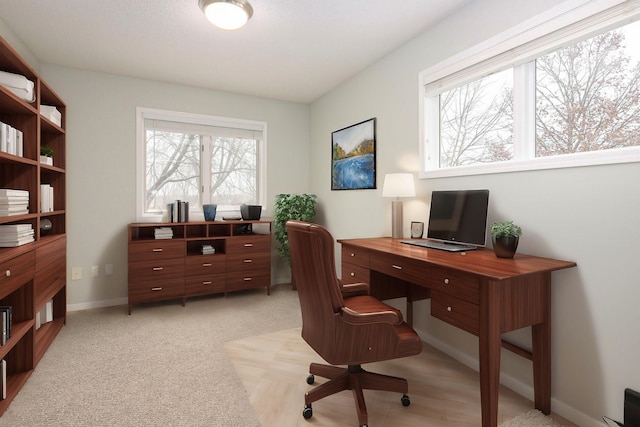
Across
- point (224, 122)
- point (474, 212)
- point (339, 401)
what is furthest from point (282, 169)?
point (339, 401)

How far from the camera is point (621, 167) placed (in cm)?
158

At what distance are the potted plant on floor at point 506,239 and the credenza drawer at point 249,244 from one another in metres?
2.78

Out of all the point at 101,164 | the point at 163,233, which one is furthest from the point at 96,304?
the point at 101,164

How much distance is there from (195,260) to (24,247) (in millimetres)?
1653

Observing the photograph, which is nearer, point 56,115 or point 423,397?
point 423,397

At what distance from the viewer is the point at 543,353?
5.85 ft

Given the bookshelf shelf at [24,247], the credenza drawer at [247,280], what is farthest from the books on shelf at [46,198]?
the credenza drawer at [247,280]

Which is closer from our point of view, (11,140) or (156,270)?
(11,140)

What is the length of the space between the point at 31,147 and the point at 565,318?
368 centimetres

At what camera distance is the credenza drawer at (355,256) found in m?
2.41

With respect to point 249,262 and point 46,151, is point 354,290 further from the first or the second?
point 46,151

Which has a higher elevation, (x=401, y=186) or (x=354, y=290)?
(x=401, y=186)

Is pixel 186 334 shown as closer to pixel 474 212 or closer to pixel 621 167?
pixel 474 212

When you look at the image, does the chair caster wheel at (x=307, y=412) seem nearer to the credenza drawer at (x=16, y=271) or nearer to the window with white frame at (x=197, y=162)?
the credenza drawer at (x=16, y=271)
